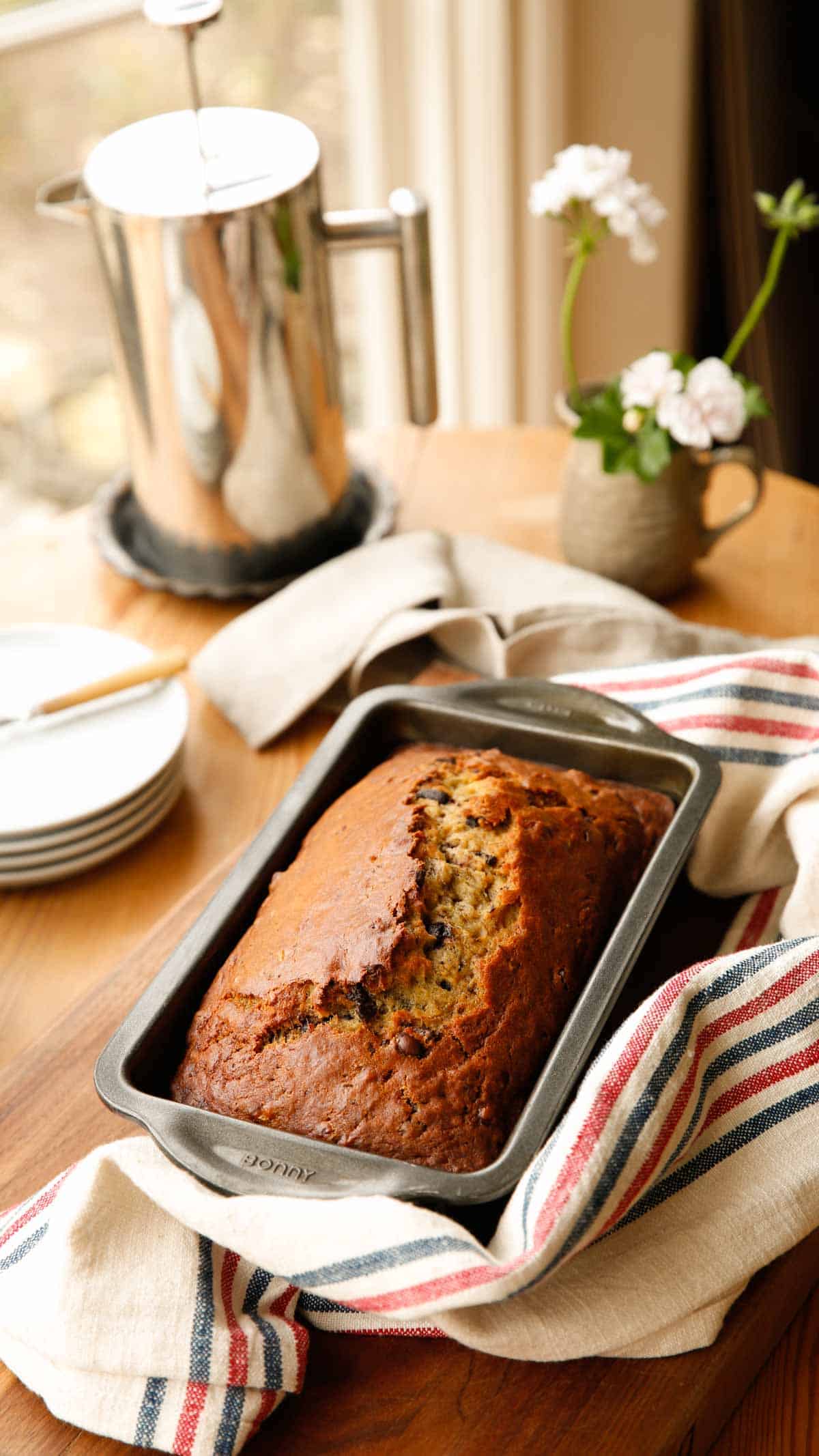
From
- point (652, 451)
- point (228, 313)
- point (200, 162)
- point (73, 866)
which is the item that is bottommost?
point (73, 866)

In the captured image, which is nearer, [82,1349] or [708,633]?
[82,1349]

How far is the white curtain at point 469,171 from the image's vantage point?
197cm

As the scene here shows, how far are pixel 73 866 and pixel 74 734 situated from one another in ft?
0.45

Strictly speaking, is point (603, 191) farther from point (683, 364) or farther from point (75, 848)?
point (75, 848)

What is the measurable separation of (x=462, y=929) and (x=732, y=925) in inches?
9.6

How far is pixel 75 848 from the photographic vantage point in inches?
41.0

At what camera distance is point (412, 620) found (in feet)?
3.84

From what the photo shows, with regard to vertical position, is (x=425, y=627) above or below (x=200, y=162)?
below

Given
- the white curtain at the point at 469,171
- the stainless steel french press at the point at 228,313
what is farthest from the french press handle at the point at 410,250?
the white curtain at the point at 469,171

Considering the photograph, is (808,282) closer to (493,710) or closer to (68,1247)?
(493,710)

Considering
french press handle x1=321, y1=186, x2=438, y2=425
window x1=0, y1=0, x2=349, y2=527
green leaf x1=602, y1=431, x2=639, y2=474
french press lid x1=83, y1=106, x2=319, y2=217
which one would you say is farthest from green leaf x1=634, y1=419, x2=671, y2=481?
window x1=0, y1=0, x2=349, y2=527

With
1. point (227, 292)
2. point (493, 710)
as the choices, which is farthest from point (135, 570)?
point (493, 710)

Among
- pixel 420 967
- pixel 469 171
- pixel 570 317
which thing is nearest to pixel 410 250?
pixel 570 317

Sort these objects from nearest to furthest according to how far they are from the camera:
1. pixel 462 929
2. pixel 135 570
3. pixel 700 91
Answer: pixel 462 929 < pixel 135 570 < pixel 700 91
